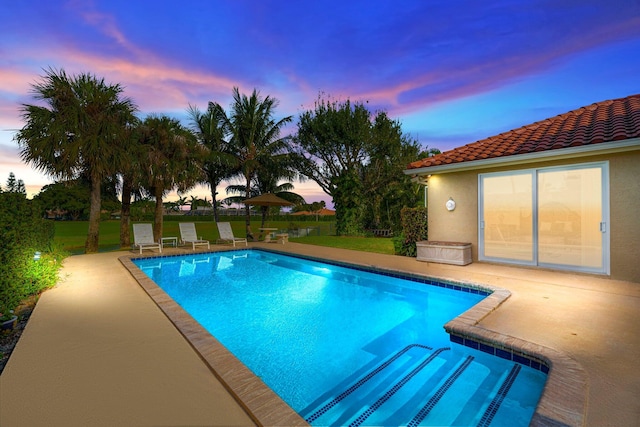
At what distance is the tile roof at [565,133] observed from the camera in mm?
7219

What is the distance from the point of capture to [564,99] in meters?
15.0

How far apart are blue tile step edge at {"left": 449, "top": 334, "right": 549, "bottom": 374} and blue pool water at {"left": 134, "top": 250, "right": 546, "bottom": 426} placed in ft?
0.21

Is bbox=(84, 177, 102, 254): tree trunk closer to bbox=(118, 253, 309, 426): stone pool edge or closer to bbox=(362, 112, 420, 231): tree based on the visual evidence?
bbox=(118, 253, 309, 426): stone pool edge

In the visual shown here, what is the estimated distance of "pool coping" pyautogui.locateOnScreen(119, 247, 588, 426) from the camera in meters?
2.49

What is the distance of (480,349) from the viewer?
4.11m

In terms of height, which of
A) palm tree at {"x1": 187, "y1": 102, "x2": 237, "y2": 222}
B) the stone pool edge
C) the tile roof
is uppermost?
palm tree at {"x1": 187, "y1": 102, "x2": 237, "y2": 222}

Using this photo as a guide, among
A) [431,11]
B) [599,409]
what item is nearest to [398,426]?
[599,409]

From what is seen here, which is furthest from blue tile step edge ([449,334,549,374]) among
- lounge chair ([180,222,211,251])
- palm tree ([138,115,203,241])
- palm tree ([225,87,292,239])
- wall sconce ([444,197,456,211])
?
palm tree ([225,87,292,239])

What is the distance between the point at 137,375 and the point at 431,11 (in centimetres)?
1407

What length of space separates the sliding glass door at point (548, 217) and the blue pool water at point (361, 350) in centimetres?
318

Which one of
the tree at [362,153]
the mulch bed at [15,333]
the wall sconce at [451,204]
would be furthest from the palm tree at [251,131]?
the mulch bed at [15,333]

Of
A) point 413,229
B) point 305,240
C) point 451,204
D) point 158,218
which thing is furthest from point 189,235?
point 451,204

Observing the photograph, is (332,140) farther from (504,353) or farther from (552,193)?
(504,353)

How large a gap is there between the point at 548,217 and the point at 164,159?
15.4 meters
